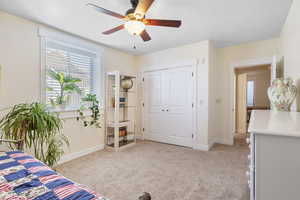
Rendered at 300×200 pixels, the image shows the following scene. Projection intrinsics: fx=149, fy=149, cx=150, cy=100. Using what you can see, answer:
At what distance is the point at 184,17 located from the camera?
7.62ft

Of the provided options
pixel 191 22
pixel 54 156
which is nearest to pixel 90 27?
pixel 191 22

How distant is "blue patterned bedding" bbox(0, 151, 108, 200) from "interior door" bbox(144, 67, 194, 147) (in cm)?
300

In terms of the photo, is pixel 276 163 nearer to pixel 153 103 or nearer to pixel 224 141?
pixel 224 141

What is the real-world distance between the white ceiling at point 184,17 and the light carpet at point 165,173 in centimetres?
237

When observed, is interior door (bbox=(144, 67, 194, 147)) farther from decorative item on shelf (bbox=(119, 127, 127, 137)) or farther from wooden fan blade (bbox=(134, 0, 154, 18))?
wooden fan blade (bbox=(134, 0, 154, 18))

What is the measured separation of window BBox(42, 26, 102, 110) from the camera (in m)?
2.63

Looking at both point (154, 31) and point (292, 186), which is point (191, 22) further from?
point (292, 186)

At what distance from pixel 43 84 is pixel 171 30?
245 centimetres

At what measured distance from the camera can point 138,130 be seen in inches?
176

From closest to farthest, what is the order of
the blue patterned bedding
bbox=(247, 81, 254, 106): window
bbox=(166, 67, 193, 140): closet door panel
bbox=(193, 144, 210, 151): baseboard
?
the blue patterned bedding
bbox=(193, 144, 210, 151): baseboard
bbox=(166, 67, 193, 140): closet door panel
bbox=(247, 81, 254, 106): window

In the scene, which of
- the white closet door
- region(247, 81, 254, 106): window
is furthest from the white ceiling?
region(247, 81, 254, 106): window

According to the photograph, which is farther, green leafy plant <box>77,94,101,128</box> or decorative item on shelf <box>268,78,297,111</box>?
green leafy plant <box>77,94,101,128</box>

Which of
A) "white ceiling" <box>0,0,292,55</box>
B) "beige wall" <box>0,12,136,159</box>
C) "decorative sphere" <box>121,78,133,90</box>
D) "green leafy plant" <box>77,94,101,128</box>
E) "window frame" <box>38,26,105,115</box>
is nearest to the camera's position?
"white ceiling" <box>0,0,292,55</box>

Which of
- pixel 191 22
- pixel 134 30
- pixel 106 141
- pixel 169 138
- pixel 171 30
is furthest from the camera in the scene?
pixel 169 138
